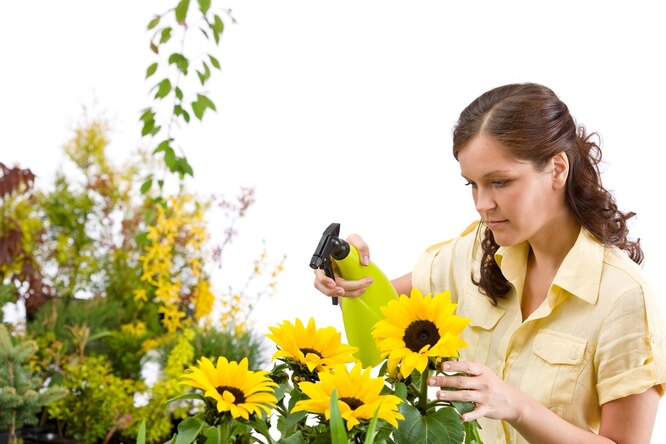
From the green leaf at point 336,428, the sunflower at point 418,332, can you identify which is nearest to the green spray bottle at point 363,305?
the sunflower at point 418,332

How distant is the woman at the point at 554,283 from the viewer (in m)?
1.37

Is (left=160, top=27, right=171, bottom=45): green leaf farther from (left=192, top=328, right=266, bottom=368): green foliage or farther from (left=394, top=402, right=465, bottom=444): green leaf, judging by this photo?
(left=394, top=402, right=465, bottom=444): green leaf

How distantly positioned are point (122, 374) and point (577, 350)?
178 cm

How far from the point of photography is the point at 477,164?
1373 millimetres

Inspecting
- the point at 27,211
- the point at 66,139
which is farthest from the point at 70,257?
the point at 66,139

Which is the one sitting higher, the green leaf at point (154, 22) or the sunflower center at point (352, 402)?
the green leaf at point (154, 22)

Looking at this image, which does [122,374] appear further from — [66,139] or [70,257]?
[66,139]

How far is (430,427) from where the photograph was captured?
0.92 meters

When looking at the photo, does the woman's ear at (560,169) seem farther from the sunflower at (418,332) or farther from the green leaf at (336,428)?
the green leaf at (336,428)

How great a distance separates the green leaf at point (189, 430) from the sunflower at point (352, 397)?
0.39 feet

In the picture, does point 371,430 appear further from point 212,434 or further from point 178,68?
point 178,68

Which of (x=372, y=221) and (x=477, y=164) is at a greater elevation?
(x=372, y=221)

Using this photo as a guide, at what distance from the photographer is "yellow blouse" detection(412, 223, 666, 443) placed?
1.38 meters

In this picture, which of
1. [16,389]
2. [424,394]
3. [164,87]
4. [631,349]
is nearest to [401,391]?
[424,394]
